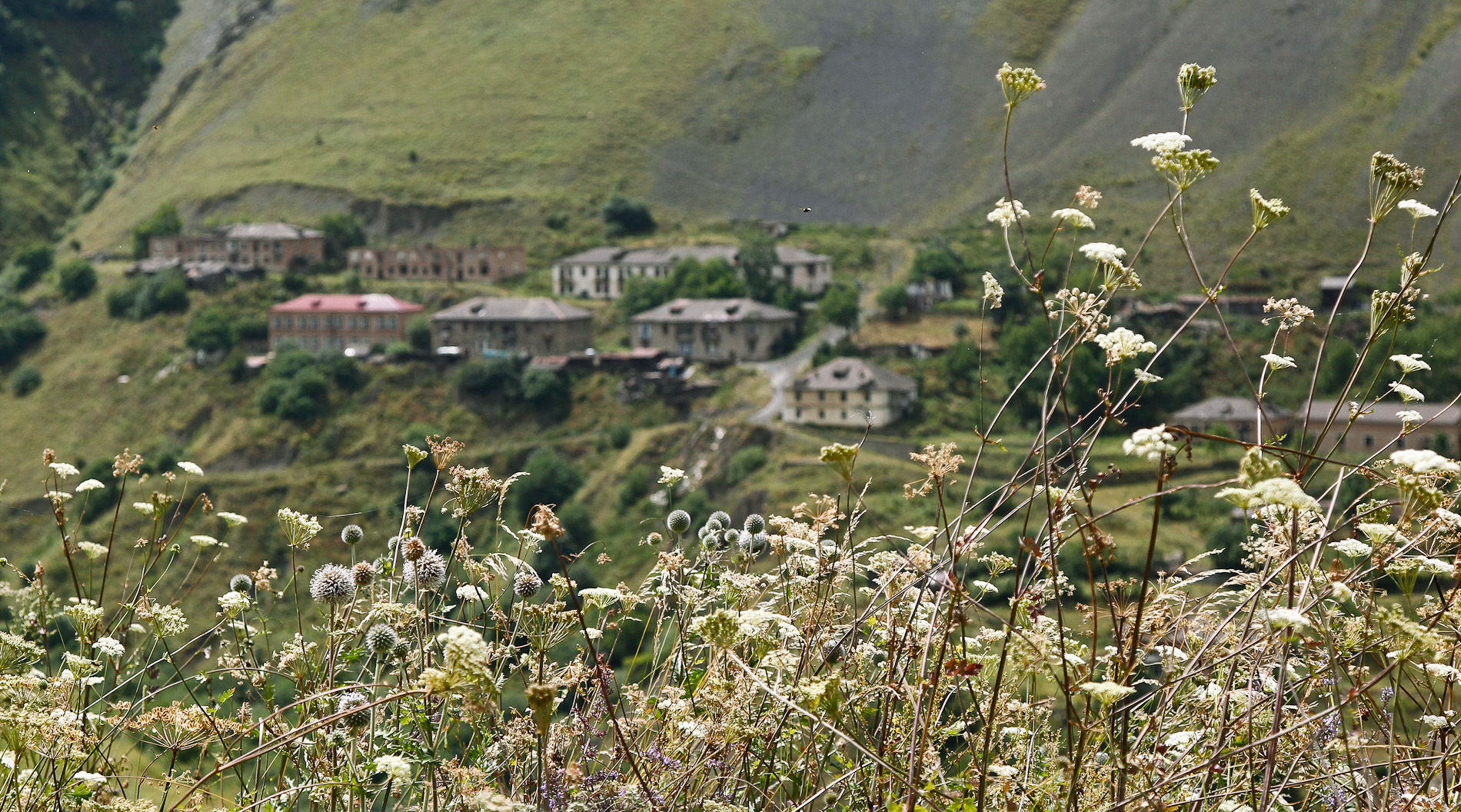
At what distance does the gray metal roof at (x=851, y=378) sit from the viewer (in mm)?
65312

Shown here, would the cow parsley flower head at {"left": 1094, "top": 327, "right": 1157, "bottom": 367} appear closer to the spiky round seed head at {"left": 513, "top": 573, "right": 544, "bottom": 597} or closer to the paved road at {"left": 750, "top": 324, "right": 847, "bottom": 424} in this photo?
the spiky round seed head at {"left": 513, "top": 573, "right": 544, "bottom": 597}

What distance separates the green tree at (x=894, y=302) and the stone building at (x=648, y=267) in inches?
316

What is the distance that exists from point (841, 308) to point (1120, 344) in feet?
248

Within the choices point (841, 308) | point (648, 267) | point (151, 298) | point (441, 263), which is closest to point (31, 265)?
point (151, 298)

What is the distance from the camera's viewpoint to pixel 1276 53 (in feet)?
343

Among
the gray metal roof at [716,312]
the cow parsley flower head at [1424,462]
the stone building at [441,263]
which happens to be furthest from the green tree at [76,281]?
the cow parsley flower head at [1424,462]

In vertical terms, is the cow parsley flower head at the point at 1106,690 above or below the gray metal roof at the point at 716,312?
above

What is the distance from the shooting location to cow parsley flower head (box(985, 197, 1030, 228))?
2.71 m

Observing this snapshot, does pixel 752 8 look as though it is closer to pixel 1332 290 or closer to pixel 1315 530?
pixel 1332 290

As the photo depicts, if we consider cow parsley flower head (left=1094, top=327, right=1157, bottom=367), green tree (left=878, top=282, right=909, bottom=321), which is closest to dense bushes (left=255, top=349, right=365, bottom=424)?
green tree (left=878, top=282, right=909, bottom=321)

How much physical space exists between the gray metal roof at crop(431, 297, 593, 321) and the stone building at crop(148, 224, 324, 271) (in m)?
19.3

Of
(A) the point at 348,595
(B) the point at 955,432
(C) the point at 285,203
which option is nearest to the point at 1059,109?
(B) the point at 955,432

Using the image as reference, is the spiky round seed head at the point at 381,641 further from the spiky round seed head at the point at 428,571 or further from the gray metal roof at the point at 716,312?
the gray metal roof at the point at 716,312

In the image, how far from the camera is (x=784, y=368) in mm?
74375
